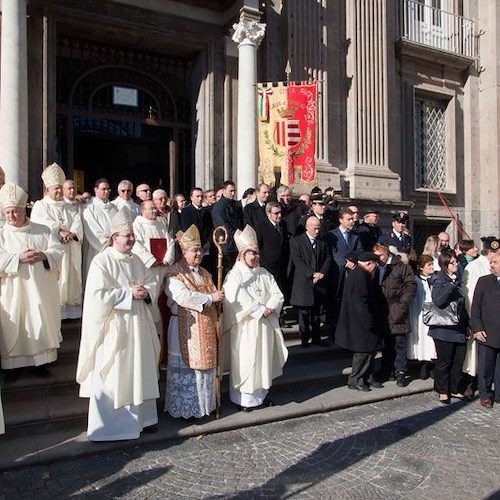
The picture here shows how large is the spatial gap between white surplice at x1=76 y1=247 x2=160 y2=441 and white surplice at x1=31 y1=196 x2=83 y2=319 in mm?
1765

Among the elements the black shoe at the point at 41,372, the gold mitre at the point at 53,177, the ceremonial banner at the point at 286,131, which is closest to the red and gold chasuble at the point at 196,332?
the black shoe at the point at 41,372

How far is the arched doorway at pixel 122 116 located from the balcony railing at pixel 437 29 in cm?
650

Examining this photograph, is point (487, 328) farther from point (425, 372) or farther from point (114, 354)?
point (114, 354)

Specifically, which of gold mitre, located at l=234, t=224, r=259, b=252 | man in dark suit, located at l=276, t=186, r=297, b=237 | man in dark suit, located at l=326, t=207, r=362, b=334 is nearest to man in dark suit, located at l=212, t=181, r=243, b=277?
man in dark suit, located at l=276, t=186, r=297, b=237

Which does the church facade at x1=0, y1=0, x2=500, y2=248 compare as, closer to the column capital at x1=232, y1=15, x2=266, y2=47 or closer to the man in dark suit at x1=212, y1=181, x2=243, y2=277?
the column capital at x1=232, y1=15, x2=266, y2=47

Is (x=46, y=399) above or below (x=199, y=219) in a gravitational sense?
below

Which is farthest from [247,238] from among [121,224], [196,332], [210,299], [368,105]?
[368,105]

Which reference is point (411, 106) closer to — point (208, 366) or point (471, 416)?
point (471, 416)

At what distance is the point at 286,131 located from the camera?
9.63 metres

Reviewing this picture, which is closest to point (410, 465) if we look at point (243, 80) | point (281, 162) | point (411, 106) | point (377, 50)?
point (281, 162)

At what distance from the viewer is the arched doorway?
9617 mm

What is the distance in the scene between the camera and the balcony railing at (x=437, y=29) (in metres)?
13.7

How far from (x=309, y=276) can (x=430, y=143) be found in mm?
9204

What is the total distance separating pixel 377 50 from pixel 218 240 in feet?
27.0
